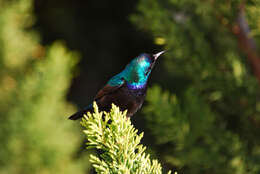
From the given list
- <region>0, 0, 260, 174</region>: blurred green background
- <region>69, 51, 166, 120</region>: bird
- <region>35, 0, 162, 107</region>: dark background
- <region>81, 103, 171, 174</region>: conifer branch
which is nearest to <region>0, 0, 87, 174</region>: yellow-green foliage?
<region>0, 0, 260, 174</region>: blurred green background

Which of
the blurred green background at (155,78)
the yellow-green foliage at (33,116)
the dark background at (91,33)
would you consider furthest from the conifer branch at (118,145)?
the dark background at (91,33)

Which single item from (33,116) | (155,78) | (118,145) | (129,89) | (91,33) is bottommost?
(118,145)

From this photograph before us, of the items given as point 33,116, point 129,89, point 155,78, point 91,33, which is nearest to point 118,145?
point 129,89

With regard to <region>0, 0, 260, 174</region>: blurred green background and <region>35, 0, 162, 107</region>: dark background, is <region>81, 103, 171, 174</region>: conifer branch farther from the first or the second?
<region>35, 0, 162, 107</region>: dark background

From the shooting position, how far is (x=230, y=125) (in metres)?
1.51

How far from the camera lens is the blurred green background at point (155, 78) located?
55.1 inches

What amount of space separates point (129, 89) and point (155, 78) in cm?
185

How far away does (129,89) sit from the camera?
51.9 inches

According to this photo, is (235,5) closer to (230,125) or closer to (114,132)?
(230,125)

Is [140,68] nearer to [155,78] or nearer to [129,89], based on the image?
[129,89]

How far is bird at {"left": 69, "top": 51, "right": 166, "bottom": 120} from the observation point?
4.19 ft

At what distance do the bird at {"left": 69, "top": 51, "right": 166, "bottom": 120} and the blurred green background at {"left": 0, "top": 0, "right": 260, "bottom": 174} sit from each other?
123 mm

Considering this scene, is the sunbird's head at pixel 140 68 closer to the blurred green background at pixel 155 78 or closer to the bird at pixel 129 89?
the bird at pixel 129 89

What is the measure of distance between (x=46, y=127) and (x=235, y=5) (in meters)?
1.35
